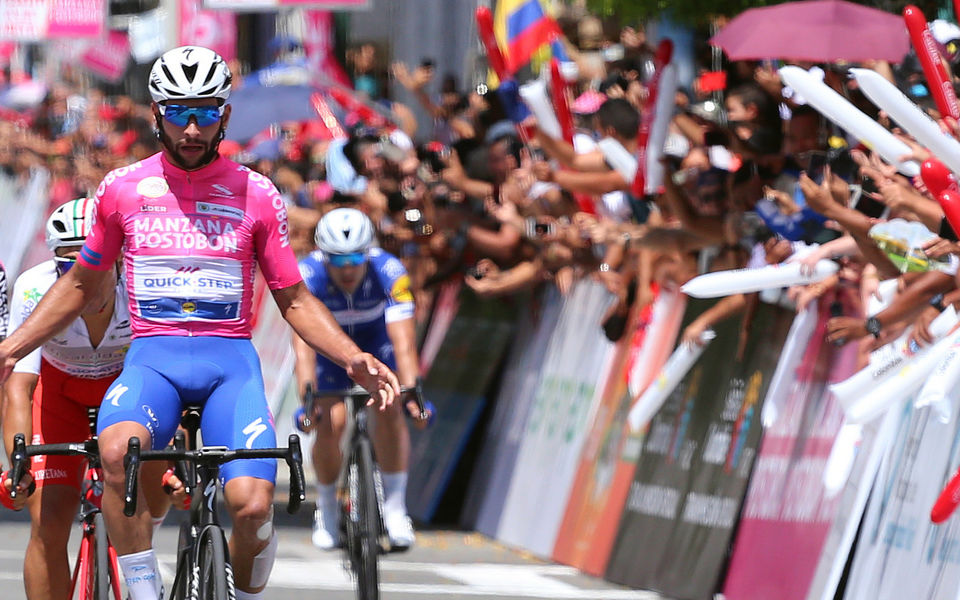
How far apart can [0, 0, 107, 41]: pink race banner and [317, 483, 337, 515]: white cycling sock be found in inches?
528

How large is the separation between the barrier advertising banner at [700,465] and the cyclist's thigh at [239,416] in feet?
12.3

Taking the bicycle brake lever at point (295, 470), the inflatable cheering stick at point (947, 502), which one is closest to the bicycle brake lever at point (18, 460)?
the bicycle brake lever at point (295, 470)

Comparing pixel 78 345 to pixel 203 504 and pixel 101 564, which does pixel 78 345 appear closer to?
pixel 101 564

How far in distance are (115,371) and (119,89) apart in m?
37.6

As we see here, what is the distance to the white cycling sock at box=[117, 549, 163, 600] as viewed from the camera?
22.1 ft

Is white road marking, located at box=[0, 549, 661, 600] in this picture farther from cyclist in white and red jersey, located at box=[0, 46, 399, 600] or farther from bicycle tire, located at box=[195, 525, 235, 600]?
bicycle tire, located at box=[195, 525, 235, 600]

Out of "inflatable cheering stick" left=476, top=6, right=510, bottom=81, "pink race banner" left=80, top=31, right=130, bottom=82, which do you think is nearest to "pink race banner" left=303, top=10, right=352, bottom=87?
"pink race banner" left=80, top=31, right=130, bottom=82

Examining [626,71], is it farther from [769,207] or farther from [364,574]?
[364,574]

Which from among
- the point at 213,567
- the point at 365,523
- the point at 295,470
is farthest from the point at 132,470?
the point at 365,523

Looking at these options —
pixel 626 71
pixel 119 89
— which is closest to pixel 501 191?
pixel 626 71

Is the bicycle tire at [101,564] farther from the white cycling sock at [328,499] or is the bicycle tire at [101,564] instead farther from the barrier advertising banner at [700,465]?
the barrier advertising banner at [700,465]

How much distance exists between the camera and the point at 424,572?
471 inches

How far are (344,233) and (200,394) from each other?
3.99 m

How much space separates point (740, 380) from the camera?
1034 centimetres
